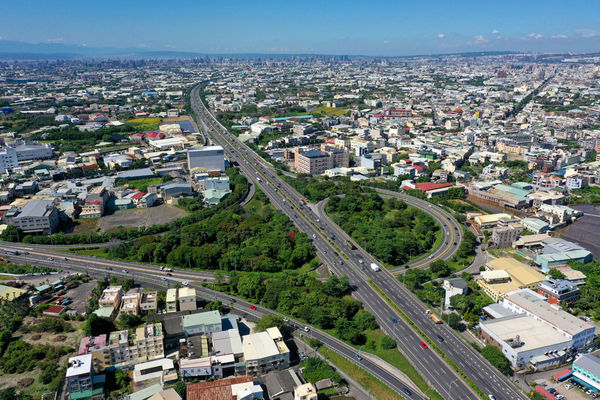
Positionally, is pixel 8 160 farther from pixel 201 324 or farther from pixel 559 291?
pixel 559 291

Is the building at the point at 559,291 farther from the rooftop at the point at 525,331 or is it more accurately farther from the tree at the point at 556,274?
the rooftop at the point at 525,331

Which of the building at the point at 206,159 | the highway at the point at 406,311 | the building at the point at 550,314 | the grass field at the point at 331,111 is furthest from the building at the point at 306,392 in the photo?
the grass field at the point at 331,111

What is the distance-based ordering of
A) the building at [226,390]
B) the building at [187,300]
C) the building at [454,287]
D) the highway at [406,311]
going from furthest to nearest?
the building at [454,287]
the building at [187,300]
the highway at [406,311]
the building at [226,390]

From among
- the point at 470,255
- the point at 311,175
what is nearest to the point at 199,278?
the point at 470,255

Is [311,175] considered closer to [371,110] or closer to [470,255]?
[470,255]

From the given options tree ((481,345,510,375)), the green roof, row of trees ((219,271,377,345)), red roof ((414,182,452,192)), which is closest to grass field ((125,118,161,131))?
red roof ((414,182,452,192))

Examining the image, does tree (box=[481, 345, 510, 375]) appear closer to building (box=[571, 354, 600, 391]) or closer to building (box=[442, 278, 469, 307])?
A: building (box=[571, 354, 600, 391])
